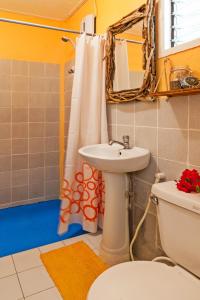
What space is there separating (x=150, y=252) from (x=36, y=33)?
2575 millimetres

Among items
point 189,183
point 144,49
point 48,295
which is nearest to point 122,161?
point 189,183

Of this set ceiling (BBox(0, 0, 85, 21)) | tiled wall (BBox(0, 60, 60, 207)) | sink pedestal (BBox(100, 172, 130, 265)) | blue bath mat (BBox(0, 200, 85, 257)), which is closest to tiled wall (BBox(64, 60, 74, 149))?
tiled wall (BBox(0, 60, 60, 207))

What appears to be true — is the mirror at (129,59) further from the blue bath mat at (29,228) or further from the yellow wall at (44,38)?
the blue bath mat at (29,228)

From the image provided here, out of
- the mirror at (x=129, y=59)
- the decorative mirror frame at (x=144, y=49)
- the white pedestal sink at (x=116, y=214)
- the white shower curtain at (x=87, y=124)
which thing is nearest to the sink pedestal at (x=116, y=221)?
the white pedestal sink at (x=116, y=214)

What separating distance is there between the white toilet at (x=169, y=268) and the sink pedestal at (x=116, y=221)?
0.48m

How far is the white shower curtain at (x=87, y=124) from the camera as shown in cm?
196

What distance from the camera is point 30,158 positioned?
111 inches

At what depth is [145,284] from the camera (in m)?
0.95

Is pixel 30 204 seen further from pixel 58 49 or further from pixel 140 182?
pixel 58 49

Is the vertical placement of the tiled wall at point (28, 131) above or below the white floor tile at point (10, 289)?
above

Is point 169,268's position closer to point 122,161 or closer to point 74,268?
point 122,161

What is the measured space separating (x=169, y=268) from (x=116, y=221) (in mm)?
666

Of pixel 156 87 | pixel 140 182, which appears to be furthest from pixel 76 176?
pixel 156 87

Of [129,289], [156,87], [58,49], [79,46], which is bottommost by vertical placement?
[129,289]
